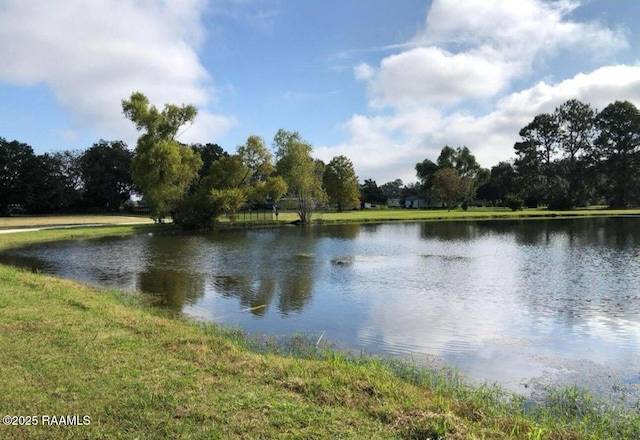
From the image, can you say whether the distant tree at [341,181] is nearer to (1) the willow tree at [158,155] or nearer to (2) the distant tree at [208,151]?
(2) the distant tree at [208,151]

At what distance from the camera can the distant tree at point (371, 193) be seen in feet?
418

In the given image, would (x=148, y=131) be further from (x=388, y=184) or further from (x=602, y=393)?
(x=388, y=184)

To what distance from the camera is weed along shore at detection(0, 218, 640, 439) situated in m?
4.66

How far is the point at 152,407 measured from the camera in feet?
16.7

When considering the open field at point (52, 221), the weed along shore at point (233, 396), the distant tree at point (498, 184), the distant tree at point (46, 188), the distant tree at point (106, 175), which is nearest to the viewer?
the weed along shore at point (233, 396)

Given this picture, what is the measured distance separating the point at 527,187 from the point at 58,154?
296 ft

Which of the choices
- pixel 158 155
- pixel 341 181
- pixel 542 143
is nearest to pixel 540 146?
pixel 542 143

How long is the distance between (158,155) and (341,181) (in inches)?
2056

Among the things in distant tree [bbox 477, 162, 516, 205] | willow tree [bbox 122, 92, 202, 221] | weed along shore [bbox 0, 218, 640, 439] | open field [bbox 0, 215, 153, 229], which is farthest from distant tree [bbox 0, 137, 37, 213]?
distant tree [bbox 477, 162, 516, 205]

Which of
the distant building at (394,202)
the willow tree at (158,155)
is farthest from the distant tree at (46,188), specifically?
the distant building at (394,202)

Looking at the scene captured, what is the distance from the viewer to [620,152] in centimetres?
8044

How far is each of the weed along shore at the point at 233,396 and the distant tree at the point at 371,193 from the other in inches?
4680

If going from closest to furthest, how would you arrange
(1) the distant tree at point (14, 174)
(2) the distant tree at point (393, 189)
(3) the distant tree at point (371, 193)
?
(1) the distant tree at point (14, 174) < (3) the distant tree at point (371, 193) < (2) the distant tree at point (393, 189)

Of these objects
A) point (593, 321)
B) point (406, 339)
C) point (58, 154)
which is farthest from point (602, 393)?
point (58, 154)
